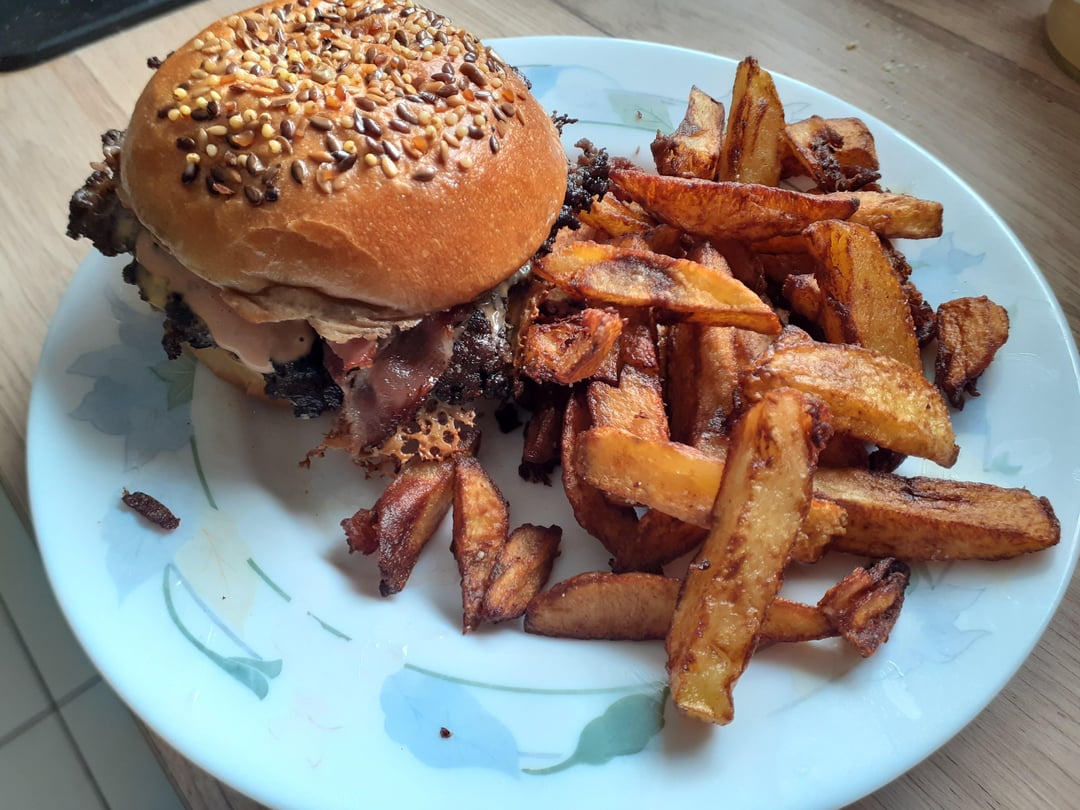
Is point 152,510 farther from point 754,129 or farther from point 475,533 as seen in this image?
point 754,129

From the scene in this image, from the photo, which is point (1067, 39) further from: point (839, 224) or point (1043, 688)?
point (1043, 688)

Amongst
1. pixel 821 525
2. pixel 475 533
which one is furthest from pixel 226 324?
pixel 821 525

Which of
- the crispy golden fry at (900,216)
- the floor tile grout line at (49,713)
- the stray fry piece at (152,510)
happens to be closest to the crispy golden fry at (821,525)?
the crispy golden fry at (900,216)

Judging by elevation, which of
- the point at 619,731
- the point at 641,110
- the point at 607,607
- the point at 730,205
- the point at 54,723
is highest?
the point at 730,205

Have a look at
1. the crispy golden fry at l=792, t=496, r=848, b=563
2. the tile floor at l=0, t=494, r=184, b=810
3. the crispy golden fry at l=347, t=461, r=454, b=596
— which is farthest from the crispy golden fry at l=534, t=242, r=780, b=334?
Result: the tile floor at l=0, t=494, r=184, b=810

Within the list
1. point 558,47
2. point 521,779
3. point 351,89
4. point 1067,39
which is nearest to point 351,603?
point 521,779

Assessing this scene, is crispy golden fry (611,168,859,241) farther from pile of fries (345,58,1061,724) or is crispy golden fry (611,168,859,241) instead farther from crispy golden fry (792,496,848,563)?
crispy golden fry (792,496,848,563)
